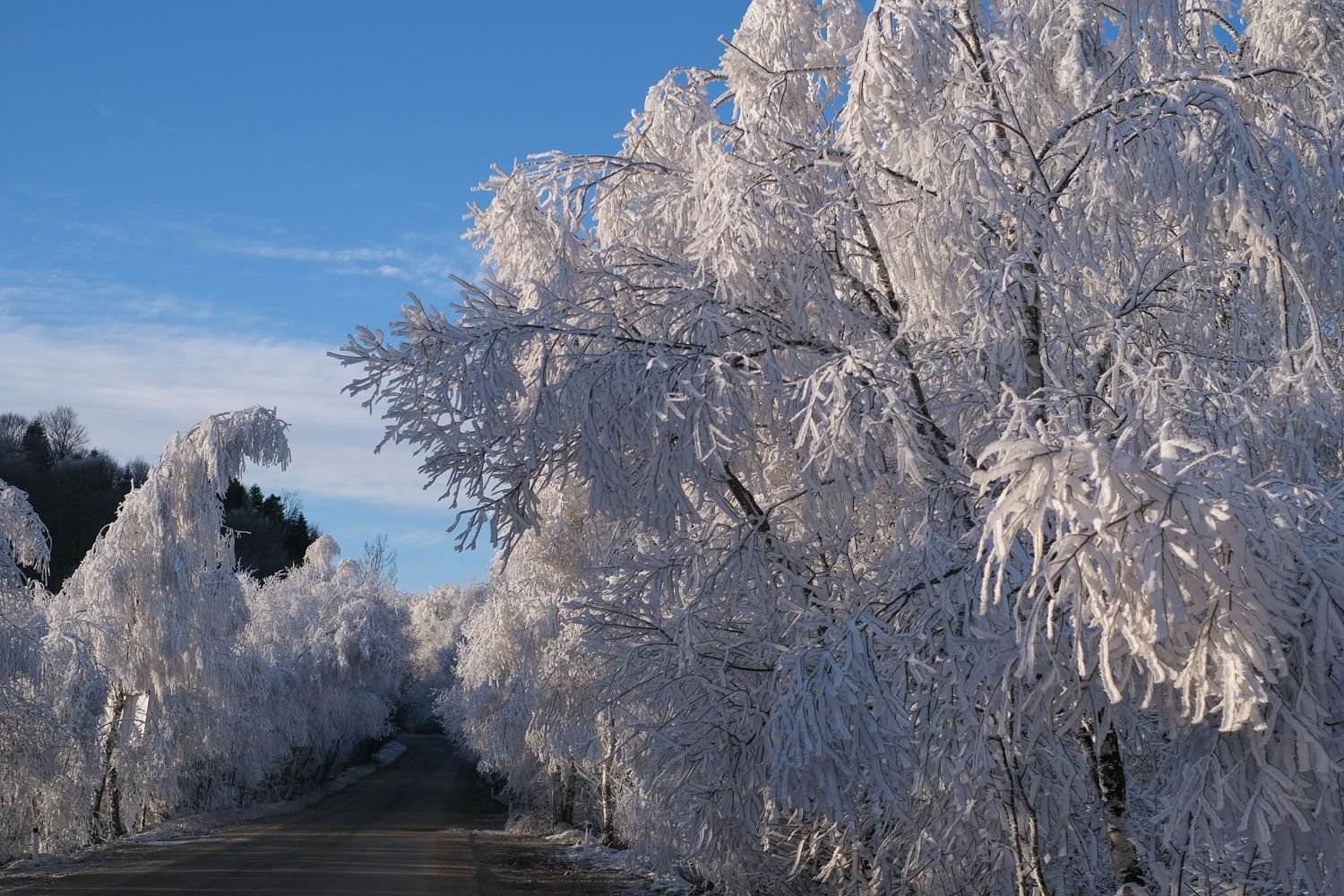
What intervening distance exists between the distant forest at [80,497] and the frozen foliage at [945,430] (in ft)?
99.9

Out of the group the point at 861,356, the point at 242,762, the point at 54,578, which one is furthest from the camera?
the point at 54,578

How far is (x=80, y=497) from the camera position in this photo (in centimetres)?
4881

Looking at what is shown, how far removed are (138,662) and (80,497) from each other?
3350 centimetres

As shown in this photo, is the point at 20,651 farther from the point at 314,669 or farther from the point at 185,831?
the point at 314,669

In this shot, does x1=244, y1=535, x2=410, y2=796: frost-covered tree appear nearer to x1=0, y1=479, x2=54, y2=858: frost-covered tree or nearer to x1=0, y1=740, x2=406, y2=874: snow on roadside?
x1=0, y1=740, x2=406, y2=874: snow on roadside

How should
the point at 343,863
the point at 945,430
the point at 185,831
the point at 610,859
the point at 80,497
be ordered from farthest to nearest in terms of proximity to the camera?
the point at 80,497, the point at 185,831, the point at 610,859, the point at 343,863, the point at 945,430

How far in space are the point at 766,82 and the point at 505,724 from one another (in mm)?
16877

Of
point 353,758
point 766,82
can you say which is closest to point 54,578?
point 353,758

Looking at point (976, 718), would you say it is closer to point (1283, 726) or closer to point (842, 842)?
point (1283, 726)

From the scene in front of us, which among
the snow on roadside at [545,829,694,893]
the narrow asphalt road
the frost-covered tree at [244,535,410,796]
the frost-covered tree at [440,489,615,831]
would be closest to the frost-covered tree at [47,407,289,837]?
the narrow asphalt road

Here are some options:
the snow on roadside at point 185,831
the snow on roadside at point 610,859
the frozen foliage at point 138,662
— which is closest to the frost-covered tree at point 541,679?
the snow on roadside at point 610,859

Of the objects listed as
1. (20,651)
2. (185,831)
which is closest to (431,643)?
(185,831)

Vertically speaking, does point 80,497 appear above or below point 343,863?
above

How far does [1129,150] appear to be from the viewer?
17.2 feet
